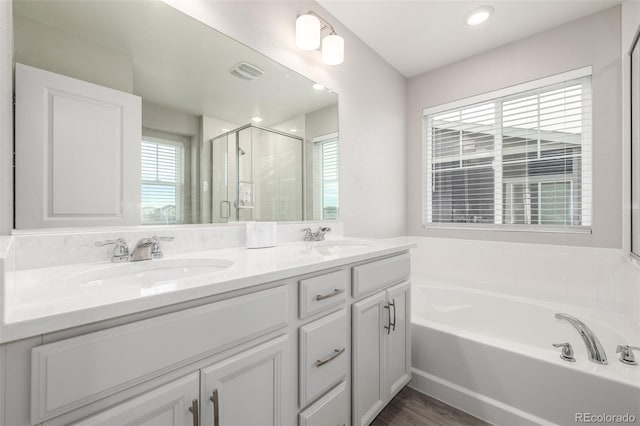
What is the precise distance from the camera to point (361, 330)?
47.1 inches

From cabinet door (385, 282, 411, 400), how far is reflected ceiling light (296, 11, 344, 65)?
1468 mm

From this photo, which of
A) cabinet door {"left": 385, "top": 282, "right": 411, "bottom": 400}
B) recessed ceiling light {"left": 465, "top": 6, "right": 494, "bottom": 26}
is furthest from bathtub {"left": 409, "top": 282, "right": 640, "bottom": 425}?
recessed ceiling light {"left": 465, "top": 6, "right": 494, "bottom": 26}

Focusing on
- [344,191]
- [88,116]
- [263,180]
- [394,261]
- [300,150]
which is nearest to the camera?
[88,116]

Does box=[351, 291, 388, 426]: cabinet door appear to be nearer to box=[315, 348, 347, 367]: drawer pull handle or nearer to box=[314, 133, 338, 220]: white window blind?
box=[315, 348, 347, 367]: drawer pull handle

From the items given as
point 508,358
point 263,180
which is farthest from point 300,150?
point 508,358

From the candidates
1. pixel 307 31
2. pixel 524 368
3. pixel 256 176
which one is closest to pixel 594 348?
pixel 524 368

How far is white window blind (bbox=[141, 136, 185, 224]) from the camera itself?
3.61ft

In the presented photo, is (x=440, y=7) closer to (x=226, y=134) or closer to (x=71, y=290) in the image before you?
(x=226, y=134)

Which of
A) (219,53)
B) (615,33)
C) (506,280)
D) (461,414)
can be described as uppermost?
(615,33)

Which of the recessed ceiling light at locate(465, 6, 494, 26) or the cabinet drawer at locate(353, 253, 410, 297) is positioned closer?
the cabinet drawer at locate(353, 253, 410, 297)

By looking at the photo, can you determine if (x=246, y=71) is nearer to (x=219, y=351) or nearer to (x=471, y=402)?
(x=219, y=351)

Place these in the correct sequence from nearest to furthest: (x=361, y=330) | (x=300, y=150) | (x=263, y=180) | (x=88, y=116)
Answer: (x=88, y=116), (x=361, y=330), (x=263, y=180), (x=300, y=150)

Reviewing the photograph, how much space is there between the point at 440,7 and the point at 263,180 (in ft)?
5.54

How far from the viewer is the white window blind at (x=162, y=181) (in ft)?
3.61
